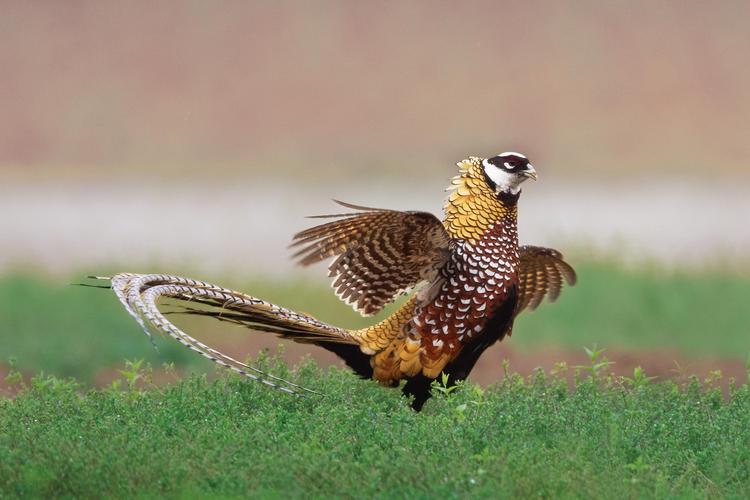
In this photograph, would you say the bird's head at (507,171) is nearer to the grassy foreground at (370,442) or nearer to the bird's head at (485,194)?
the bird's head at (485,194)

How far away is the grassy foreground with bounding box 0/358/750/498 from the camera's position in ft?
18.6

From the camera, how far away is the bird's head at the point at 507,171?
746 cm

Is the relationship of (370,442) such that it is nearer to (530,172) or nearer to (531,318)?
(530,172)

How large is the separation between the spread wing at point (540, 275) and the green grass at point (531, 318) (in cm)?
216

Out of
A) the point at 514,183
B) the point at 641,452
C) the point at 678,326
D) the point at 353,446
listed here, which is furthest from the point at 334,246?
the point at 678,326

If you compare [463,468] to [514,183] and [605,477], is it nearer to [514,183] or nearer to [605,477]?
[605,477]

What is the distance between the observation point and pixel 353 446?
20.5 ft

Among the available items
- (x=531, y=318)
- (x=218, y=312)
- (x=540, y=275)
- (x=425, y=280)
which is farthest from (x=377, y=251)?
(x=531, y=318)

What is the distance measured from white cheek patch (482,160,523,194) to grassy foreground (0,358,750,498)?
109cm

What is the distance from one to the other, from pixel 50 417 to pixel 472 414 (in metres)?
2.05

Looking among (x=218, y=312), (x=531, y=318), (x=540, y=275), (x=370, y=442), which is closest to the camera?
(x=370, y=442)

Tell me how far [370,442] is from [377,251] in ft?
4.83

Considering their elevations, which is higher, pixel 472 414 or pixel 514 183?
pixel 514 183

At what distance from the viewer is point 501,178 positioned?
7.50 metres
